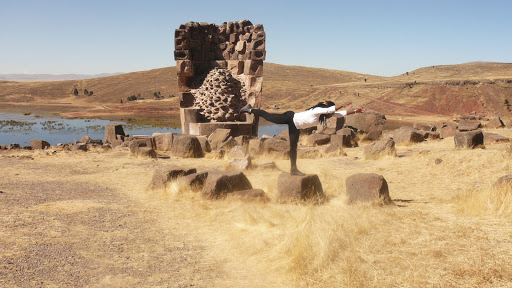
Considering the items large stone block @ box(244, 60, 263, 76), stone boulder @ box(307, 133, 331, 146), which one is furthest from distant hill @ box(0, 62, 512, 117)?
large stone block @ box(244, 60, 263, 76)

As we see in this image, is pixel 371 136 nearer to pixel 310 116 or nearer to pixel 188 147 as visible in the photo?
pixel 188 147

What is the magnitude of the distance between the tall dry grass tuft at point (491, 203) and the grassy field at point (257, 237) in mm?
19

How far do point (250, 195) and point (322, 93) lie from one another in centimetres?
4787

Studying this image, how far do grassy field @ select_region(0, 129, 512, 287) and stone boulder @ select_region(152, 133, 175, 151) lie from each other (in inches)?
238

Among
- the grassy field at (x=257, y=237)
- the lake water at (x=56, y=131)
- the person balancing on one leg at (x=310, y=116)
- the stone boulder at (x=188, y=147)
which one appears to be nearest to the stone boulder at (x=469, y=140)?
the grassy field at (x=257, y=237)

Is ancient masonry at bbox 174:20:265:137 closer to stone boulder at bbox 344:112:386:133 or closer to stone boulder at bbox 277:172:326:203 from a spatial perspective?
stone boulder at bbox 344:112:386:133

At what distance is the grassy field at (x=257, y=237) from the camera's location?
4.68m

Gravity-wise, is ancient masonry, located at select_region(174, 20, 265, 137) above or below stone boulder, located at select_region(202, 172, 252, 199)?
above

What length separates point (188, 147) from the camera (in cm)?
1394

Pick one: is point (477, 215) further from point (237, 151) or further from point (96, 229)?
point (237, 151)

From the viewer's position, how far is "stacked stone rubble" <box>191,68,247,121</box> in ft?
54.3

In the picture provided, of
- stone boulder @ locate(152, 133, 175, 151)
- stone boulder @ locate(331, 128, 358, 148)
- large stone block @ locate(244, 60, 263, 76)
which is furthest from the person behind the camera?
large stone block @ locate(244, 60, 263, 76)

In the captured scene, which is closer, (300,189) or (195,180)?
(300,189)

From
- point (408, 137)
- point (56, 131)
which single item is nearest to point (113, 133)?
point (56, 131)
